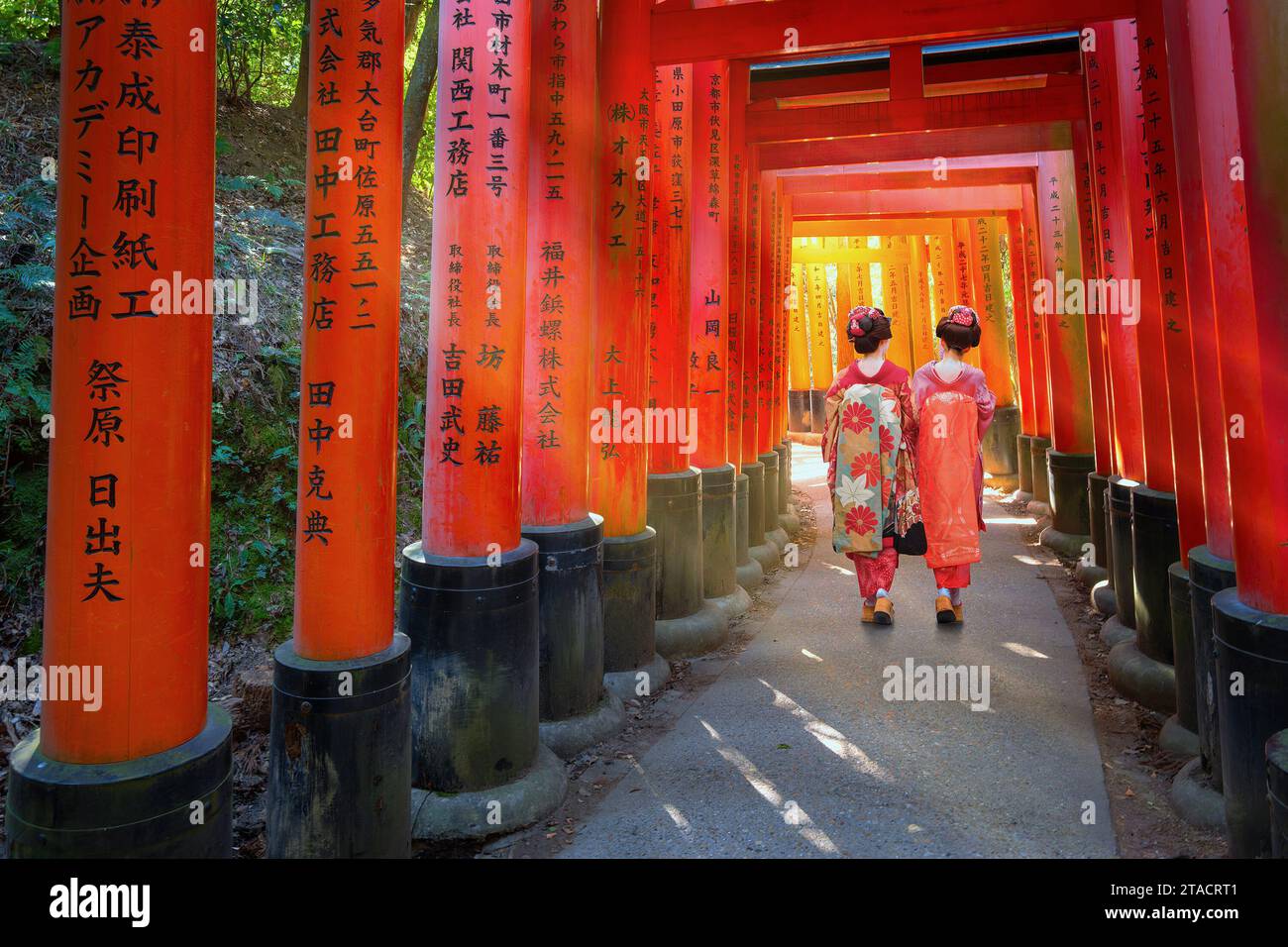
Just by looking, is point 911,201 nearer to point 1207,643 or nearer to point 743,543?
point 743,543

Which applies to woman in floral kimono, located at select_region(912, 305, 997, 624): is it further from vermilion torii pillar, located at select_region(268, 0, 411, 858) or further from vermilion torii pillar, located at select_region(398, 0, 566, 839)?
vermilion torii pillar, located at select_region(268, 0, 411, 858)

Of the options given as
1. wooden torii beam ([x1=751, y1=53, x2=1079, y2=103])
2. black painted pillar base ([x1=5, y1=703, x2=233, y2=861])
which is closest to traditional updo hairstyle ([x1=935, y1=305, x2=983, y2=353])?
wooden torii beam ([x1=751, y1=53, x2=1079, y2=103])

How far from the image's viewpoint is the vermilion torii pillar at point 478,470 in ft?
11.6

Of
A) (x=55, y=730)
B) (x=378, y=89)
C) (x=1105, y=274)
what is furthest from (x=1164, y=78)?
(x=55, y=730)

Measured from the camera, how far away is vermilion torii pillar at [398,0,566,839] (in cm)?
353

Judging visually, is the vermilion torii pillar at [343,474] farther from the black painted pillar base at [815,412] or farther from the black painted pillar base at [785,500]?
the black painted pillar base at [815,412]

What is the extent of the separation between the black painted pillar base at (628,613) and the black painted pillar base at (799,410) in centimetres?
1697

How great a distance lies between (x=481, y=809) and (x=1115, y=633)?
3975mm

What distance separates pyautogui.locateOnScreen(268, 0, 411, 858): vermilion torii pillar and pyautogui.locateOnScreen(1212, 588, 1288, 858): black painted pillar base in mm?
2648

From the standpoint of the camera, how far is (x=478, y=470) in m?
3.63

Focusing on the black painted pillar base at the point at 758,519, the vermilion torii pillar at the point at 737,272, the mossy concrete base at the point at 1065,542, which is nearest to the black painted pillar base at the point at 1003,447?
the mossy concrete base at the point at 1065,542

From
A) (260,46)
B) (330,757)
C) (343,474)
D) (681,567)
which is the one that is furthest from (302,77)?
(330,757)

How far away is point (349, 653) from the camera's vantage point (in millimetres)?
2908

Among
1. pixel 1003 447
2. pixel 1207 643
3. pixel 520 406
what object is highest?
pixel 1003 447
